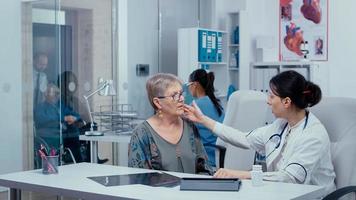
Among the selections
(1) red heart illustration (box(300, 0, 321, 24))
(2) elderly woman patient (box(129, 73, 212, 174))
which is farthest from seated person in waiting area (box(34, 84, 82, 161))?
(1) red heart illustration (box(300, 0, 321, 24))

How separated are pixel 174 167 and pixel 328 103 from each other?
898 mm

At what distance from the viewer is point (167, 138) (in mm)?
3107

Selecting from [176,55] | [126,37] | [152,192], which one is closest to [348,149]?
[152,192]

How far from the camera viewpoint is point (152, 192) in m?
2.37

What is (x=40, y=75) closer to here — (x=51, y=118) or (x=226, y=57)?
(x=51, y=118)

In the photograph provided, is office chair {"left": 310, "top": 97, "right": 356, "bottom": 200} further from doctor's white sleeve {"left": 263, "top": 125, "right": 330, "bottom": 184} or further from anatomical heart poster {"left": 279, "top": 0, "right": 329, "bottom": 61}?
anatomical heart poster {"left": 279, "top": 0, "right": 329, "bottom": 61}

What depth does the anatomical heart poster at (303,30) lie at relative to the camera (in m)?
7.57

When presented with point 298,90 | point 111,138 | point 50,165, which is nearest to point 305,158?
point 298,90

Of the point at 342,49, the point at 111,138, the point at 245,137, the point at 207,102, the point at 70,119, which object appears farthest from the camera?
the point at 342,49

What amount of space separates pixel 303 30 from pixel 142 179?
5609 mm

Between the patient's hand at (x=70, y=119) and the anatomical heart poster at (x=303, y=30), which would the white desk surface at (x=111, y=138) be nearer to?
the patient's hand at (x=70, y=119)

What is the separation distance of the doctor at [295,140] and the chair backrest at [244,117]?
52 centimetres

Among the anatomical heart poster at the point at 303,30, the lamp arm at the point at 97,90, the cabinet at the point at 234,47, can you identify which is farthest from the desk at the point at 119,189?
the anatomical heart poster at the point at 303,30

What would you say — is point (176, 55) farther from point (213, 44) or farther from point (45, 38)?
point (45, 38)
